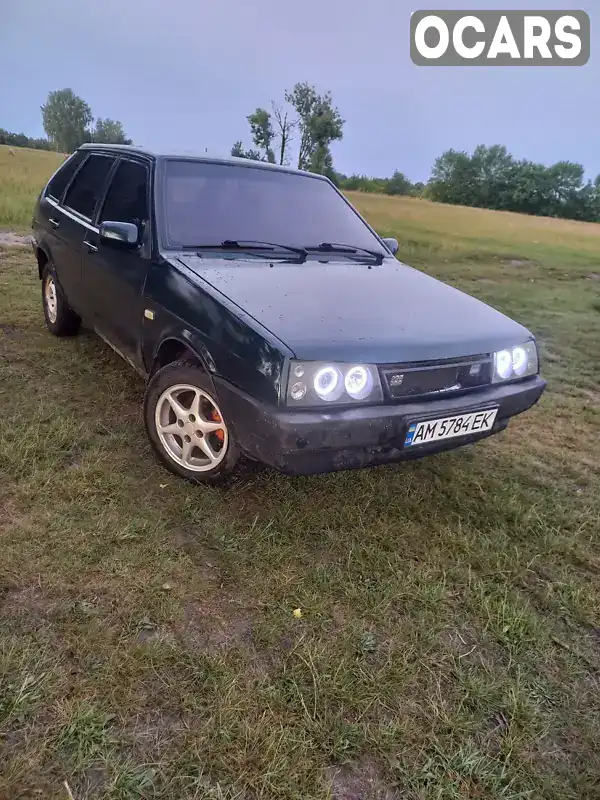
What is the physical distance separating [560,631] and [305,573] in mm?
1008

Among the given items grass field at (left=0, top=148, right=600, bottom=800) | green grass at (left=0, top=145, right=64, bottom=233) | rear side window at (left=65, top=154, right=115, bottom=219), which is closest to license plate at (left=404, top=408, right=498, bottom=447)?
grass field at (left=0, top=148, right=600, bottom=800)

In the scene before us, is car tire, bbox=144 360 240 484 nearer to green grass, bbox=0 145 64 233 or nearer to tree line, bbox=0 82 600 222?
green grass, bbox=0 145 64 233

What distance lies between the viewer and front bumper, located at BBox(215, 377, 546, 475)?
7.30 feet

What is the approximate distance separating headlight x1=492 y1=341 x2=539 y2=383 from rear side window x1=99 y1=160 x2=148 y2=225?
1972 mm

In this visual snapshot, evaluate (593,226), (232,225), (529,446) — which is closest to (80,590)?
(232,225)

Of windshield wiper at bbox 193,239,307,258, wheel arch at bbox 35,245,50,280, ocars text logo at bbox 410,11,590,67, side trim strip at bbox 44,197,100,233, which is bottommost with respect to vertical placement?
wheel arch at bbox 35,245,50,280

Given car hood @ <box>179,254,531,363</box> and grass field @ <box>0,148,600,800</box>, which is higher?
car hood @ <box>179,254,531,363</box>

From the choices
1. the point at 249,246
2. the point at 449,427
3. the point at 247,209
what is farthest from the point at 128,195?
the point at 449,427

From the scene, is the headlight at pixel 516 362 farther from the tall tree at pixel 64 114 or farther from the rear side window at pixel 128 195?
the tall tree at pixel 64 114

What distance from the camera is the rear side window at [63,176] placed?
172 inches

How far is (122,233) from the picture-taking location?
9.95 feet

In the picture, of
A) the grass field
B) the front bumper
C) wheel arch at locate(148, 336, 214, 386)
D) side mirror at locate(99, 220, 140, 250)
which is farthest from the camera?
side mirror at locate(99, 220, 140, 250)

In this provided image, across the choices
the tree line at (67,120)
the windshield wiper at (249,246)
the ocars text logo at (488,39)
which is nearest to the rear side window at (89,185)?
the windshield wiper at (249,246)

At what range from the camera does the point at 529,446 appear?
3.77m
